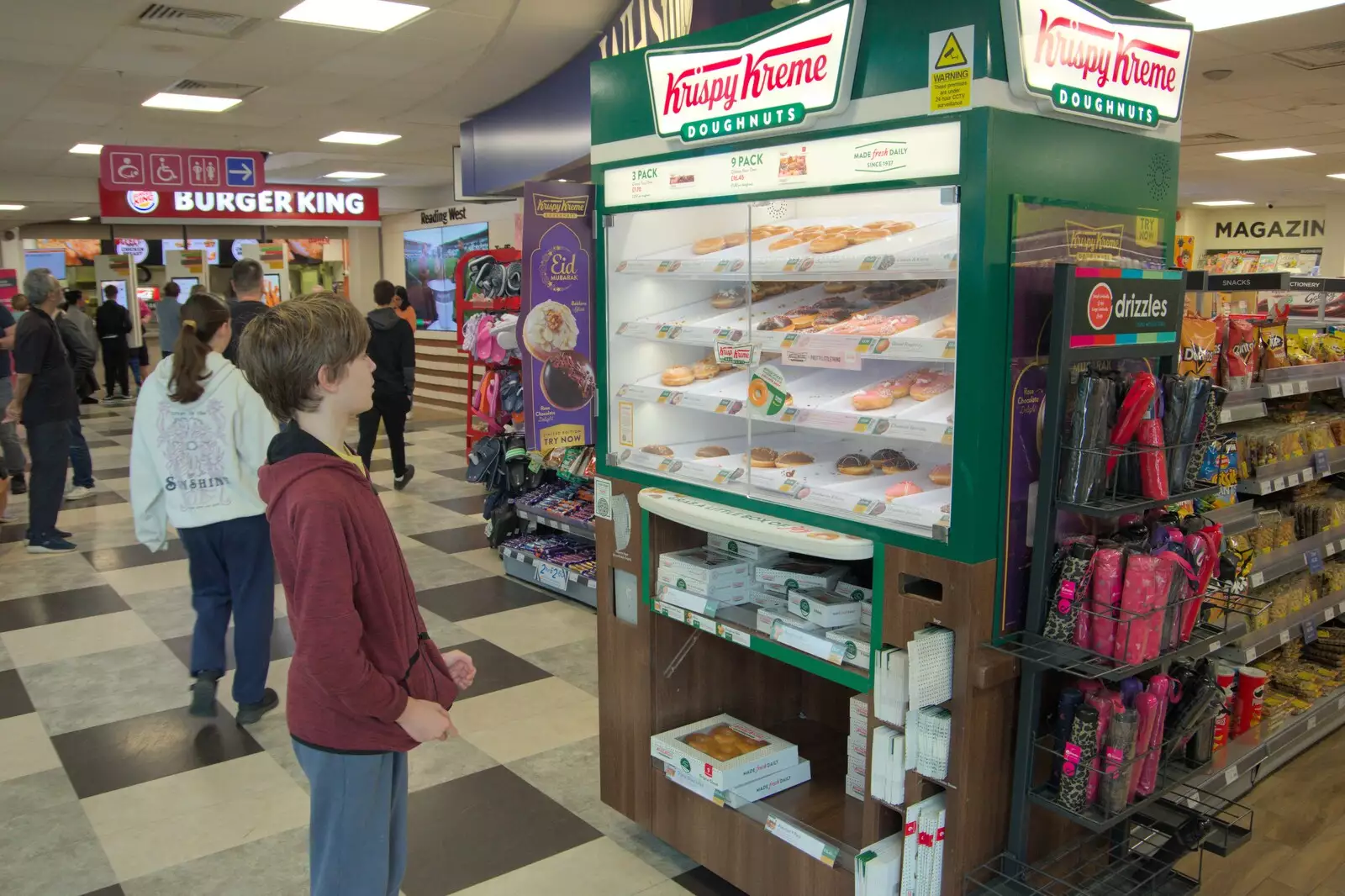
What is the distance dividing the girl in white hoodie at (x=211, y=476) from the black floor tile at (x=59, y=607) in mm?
2020

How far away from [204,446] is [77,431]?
5905 millimetres

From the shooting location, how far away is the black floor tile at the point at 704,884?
309cm

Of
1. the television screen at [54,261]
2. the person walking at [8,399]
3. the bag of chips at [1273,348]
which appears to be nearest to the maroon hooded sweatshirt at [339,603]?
the bag of chips at [1273,348]

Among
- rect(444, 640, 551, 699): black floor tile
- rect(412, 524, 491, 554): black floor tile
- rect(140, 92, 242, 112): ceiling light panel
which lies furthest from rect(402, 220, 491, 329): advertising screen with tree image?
rect(444, 640, 551, 699): black floor tile

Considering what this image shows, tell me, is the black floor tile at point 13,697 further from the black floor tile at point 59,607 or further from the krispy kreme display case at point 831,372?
the krispy kreme display case at point 831,372

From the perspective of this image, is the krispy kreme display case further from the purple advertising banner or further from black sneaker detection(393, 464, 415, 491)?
black sneaker detection(393, 464, 415, 491)

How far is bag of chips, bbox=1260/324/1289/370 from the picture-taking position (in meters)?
3.94

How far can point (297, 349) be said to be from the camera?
6.42 feet

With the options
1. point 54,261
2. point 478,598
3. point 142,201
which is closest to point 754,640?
point 478,598

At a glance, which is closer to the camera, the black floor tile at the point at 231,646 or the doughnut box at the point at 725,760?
the doughnut box at the point at 725,760

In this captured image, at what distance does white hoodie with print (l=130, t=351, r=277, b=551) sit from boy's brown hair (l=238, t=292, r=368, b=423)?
2164 millimetres

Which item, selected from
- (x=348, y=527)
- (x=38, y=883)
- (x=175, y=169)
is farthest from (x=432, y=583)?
(x=175, y=169)

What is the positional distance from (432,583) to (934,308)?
4.28 meters

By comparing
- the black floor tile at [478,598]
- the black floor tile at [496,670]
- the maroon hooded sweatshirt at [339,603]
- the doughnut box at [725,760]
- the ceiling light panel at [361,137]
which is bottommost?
the black floor tile at [496,670]
